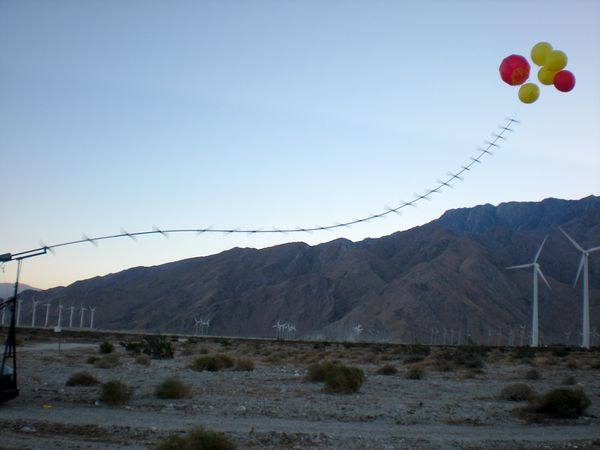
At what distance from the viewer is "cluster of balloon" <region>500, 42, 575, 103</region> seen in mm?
12344

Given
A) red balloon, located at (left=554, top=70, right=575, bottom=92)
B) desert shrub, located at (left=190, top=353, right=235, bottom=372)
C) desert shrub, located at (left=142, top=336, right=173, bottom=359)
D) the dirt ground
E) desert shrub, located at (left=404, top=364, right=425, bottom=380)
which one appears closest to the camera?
red balloon, located at (left=554, top=70, right=575, bottom=92)

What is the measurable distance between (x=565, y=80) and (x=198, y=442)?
9.19m

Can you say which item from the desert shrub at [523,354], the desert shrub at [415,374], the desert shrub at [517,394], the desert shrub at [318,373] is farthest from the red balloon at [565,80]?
the desert shrub at [523,354]

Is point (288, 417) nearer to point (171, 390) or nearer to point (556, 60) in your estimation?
point (171, 390)

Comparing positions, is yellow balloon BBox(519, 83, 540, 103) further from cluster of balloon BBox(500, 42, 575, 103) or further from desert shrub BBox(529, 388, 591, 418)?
desert shrub BBox(529, 388, 591, 418)

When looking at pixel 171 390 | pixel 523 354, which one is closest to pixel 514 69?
pixel 171 390

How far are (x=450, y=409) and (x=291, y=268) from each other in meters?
175

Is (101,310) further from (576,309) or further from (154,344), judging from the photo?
(154,344)

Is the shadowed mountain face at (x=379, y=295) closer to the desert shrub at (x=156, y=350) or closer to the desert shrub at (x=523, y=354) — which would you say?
the desert shrub at (x=523, y=354)

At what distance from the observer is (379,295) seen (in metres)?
156

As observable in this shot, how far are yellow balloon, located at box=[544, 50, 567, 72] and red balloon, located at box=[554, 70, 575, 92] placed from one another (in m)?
0.18

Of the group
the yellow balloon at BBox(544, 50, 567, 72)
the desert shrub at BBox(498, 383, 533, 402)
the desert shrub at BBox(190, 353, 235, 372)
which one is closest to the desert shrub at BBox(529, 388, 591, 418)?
the desert shrub at BBox(498, 383, 533, 402)

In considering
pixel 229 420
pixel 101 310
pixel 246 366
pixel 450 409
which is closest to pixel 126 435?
pixel 229 420

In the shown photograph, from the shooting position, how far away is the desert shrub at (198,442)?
11.5 m
